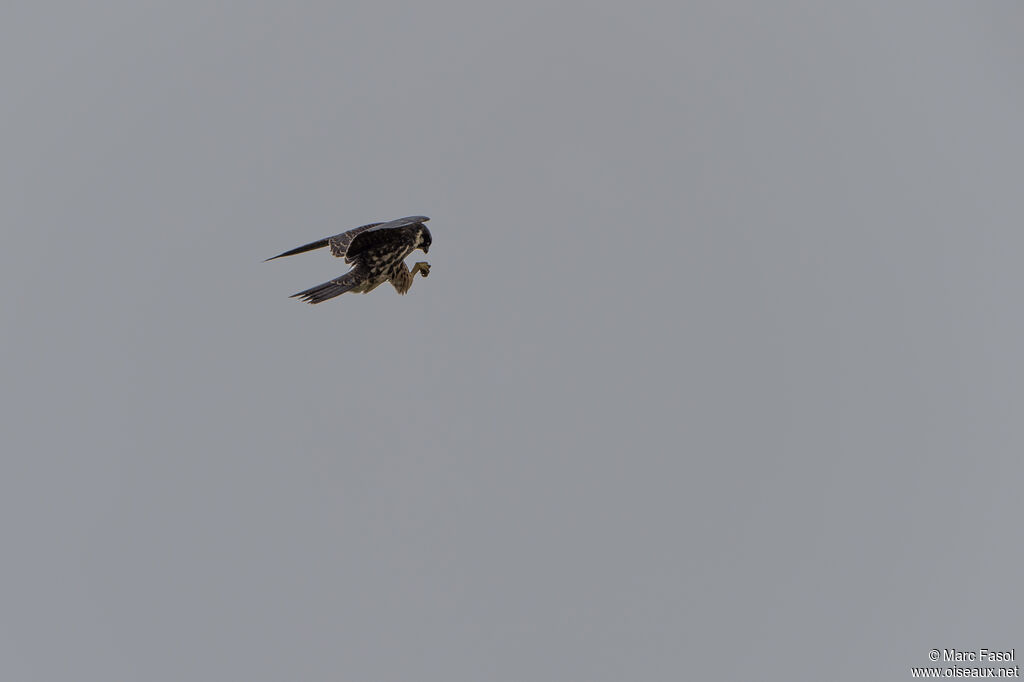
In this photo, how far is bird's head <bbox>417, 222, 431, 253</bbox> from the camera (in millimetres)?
20328

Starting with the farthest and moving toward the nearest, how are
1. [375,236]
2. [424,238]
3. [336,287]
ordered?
[424,238] < [375,236] < [336,287]

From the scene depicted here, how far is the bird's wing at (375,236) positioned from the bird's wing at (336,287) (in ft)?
1.09

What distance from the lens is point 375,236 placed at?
775 inches

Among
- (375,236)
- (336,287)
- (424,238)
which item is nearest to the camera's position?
(336,287)

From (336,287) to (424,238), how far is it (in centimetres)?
261

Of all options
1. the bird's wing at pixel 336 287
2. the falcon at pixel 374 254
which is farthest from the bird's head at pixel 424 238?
the bird's wing at pixel 336 287

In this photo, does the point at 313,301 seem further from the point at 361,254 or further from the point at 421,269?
the point at 421,269

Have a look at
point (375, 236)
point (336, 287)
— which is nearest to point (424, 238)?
point (375, 236)

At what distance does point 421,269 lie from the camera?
21484mm

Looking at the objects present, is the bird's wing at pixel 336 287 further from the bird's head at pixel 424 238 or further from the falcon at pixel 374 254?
the bird's head at pixel 424 238

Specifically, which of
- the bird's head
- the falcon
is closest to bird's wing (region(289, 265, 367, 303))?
the falcon

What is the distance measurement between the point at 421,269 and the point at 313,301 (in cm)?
377

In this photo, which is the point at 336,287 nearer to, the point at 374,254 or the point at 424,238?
the point at 374,254

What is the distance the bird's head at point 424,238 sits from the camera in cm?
2033
